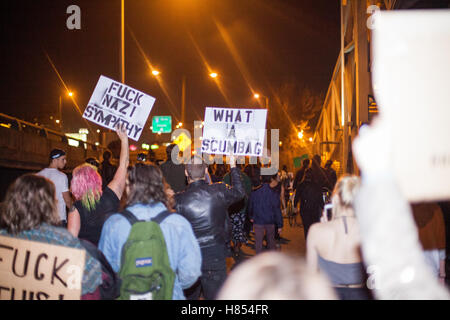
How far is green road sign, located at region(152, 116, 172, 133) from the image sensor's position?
90.7ft

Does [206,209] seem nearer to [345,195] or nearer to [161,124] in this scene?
[345,195]

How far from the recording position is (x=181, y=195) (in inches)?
171

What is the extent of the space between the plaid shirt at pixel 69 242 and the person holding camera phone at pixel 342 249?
5.86 feet

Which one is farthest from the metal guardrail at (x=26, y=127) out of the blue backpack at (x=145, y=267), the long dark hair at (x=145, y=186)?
the blue backpack at (x=145, y=267)

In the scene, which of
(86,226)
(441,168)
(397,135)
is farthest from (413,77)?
(86,226)

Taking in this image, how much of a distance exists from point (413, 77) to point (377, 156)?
531 millimetres

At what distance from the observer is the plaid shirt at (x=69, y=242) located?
286 centimetres

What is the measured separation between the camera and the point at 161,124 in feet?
91.3

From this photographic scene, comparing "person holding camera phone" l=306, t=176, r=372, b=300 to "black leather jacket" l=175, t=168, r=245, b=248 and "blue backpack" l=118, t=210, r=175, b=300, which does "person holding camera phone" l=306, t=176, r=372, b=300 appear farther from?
"blue backpack" l=118, t=210, r=175, b=300

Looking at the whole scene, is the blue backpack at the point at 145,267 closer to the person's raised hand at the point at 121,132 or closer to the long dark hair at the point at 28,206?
the long dark hair at the point at 28,206

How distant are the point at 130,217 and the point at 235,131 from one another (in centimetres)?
353

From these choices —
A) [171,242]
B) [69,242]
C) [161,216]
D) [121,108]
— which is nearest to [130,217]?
[161,216]

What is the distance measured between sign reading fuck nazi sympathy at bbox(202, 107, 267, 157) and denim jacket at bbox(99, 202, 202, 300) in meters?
3.00

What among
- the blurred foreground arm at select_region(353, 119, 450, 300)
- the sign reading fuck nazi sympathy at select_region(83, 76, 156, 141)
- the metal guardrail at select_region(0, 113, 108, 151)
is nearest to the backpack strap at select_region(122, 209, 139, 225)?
the blurred foreground arm at select_region(353, 119, 450, 300)
